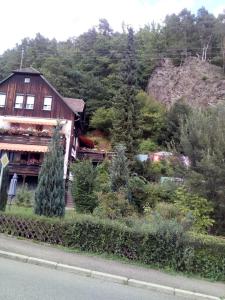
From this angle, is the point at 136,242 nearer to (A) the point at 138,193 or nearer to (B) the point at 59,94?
(A) the point at 138,193

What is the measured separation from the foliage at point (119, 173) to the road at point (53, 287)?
430 inches

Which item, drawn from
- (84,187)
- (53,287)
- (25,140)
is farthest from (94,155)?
(53,287)

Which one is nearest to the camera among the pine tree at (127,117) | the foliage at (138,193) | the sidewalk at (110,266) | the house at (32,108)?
the sidewalk at (110,266)

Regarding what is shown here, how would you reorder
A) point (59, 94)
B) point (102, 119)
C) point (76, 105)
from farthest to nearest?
point (102, 119) → point (76, 105) → point (59, 94)

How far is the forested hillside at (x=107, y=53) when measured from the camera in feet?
221

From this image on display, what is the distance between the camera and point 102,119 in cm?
6172

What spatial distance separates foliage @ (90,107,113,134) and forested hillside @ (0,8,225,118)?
3545 mm

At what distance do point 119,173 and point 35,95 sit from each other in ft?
85.3

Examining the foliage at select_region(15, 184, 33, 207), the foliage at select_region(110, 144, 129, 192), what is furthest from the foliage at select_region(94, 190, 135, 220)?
the foliage at select_region(15, 184, 33, 207)

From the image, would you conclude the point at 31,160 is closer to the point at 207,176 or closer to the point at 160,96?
the point at 207,176

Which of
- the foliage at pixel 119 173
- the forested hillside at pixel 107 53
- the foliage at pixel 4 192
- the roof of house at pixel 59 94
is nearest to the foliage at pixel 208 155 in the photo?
the foliage at pixel 119 173

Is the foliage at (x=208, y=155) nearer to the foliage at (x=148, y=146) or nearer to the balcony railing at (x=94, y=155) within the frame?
the balcony railing at (x=94, y=155)

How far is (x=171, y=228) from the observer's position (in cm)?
1189

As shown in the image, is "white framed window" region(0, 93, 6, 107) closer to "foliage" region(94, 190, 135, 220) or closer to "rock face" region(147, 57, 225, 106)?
"rock face" region(147, 57, 225, 106)
